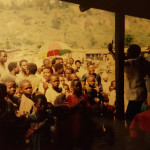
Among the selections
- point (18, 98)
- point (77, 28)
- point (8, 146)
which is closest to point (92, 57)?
point (77, 28)

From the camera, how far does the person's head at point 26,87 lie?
12.5ft

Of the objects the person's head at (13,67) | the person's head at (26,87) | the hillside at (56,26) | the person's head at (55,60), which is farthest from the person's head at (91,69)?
the person's head at (13,67)

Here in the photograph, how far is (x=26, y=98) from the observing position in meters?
3.82

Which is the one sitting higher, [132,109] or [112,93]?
[112,93]

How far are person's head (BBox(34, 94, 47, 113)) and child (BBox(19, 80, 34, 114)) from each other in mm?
83

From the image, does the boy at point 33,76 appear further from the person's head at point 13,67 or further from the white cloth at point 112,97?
the white cloth at point 112,97

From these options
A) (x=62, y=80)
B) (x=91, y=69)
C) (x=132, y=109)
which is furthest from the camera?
(x=132, y=109)

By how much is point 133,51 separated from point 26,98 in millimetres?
2186

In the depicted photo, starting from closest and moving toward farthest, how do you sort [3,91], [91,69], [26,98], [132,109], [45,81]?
[3,91], [26,98], [45,81], [91,69], [132,109]

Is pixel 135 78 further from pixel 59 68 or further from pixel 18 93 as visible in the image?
pixel 18 93

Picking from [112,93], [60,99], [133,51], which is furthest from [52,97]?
[133,51]

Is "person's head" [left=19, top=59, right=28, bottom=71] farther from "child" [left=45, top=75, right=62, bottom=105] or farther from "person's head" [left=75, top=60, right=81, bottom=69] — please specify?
"person's head" [left=75, top=60, right=81, bottom=69]

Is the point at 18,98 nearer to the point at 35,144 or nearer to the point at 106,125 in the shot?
the point at 35,144

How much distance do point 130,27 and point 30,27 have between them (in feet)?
6.22
